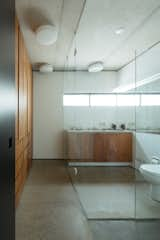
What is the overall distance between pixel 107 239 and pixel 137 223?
1.59 feet

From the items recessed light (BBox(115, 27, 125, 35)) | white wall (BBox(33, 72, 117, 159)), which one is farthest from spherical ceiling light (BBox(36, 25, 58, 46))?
white wall (BBox(33, 72, 117, 159))

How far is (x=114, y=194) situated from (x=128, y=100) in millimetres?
2013

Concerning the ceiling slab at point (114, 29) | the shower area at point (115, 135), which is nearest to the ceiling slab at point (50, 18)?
the ceiling slab at point (114, 29)

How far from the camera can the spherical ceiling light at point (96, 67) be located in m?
4.60

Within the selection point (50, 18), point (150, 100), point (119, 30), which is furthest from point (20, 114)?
point (150, 100)

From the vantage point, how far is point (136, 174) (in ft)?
11.4

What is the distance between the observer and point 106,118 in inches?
181

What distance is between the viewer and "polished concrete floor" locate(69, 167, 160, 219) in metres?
2.41

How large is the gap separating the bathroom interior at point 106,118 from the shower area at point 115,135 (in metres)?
0.01

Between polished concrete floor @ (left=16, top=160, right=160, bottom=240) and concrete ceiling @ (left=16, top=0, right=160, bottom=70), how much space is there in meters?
2.46

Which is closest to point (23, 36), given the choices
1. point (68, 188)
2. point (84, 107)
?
point (84, 107)

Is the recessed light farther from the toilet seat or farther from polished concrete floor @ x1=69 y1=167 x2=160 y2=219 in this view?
polished concrete floor @ x1=69 y1=167 x2=160 y2=219

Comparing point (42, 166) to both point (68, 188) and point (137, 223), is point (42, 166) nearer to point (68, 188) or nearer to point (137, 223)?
point (68, 188)

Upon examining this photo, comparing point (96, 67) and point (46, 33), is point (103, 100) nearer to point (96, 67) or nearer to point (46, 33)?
point (96, 67)
